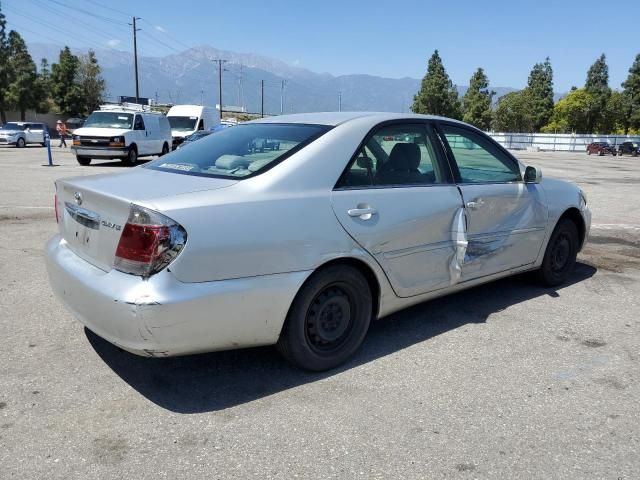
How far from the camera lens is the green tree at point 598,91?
70.1m

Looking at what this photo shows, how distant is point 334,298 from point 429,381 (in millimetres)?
763

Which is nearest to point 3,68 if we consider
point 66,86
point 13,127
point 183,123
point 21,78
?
point 21,78

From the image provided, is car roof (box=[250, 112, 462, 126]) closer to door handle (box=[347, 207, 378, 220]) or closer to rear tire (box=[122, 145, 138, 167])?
door handle (box=[347, 207, 378, 220])

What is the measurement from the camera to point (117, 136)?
58.5 feet

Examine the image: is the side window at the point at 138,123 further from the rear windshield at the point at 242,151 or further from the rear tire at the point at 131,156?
the rear windshield at the point at 242,151

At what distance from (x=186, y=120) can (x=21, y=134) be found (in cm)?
1238

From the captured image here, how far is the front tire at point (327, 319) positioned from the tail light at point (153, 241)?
789 millimetres

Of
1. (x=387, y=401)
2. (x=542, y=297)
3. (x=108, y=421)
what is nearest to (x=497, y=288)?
(x=542, y=297)

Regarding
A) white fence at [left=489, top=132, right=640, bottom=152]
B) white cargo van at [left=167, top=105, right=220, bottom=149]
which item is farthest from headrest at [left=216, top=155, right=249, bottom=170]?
white fence at [left=489, top=132, right=640, bottom=152]

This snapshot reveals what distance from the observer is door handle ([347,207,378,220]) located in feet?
10.8

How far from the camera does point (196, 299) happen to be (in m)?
2.73

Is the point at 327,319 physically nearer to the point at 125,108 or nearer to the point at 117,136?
the point at 117,136

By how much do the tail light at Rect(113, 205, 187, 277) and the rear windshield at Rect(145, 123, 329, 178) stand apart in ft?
2.02

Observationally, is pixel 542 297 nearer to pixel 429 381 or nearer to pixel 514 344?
pixel 514 344
